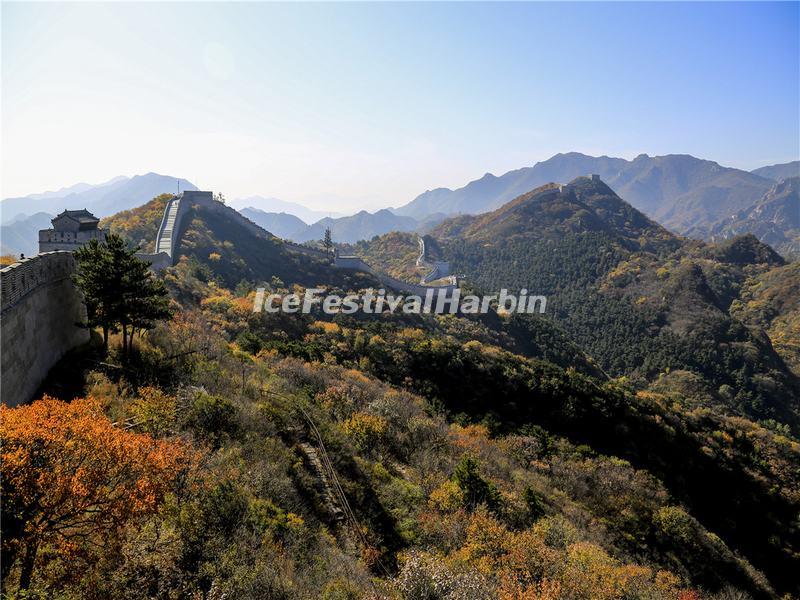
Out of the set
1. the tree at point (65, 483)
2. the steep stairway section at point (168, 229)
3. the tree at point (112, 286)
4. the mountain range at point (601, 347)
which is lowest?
the mountain range at point (601, 347)

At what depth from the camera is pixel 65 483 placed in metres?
6.20

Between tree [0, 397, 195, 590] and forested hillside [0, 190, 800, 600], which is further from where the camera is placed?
forested hillside [0, 190, 800, 600]

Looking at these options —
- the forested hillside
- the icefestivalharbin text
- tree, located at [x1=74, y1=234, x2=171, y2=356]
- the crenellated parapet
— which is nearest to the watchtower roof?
the forested hillside

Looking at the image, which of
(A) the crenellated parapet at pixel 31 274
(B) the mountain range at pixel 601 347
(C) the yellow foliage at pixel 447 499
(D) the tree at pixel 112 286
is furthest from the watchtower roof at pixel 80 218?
(C) the yellow foliage at pixel 447 499

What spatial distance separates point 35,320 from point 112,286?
229 centimetres

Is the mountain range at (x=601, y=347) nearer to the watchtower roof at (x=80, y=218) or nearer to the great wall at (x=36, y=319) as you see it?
the great wall at (x=36, y=319)

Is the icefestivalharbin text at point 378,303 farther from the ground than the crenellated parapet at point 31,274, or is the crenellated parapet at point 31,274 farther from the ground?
the crenellated parapet at point 31,274

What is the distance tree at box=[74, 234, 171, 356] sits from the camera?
14156 mm

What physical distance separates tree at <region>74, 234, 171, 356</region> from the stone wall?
84 cm

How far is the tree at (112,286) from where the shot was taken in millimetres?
14156

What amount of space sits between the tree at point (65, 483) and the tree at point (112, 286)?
301 inches

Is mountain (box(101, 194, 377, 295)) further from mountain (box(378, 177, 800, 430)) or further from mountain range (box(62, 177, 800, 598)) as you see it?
mountain (box(378, 177, 800, 430))

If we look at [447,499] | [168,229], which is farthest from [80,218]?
[447,499]

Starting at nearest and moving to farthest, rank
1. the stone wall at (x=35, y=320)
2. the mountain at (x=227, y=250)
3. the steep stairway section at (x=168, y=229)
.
→ 1. the stone wall at (x=35, y=320)
2. the steep stairway section at (x=168, y=229)
3. the mountain at (x=227, y=250)
